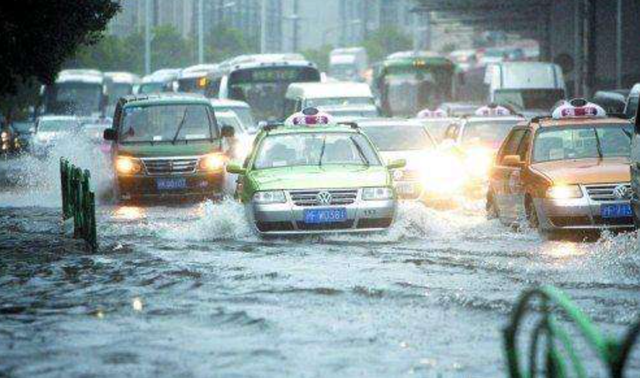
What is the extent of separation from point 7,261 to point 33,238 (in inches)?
119

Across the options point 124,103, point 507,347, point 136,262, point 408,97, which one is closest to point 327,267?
point 136,262

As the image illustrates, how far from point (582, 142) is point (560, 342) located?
11919mm

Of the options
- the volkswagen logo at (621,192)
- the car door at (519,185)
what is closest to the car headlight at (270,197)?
the car door at (519,185)

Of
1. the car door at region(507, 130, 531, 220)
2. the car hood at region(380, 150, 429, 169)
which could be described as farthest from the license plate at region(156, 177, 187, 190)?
the car door at region(507, 130, 531, 220)

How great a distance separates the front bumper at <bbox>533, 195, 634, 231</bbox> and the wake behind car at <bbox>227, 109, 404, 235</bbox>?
5.84 feet

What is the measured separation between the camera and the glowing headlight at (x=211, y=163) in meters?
25.2

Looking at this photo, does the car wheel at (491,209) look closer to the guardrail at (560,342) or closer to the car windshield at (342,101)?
the guardrail at (560,342)

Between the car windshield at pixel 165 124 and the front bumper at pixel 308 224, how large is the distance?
9.29m

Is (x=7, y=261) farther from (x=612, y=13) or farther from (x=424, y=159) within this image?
(x=612, y=13)

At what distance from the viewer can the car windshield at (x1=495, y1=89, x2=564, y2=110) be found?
4191cm

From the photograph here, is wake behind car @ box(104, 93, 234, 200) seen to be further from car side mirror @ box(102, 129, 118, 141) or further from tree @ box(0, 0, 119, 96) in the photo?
tree @ box(0, 0, 119, 96)

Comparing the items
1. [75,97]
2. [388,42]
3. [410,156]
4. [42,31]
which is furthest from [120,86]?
[388,42]

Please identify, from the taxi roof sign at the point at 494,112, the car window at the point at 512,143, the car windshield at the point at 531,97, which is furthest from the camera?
the car windshield at the point at 531,97

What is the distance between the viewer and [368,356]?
9094 mm
